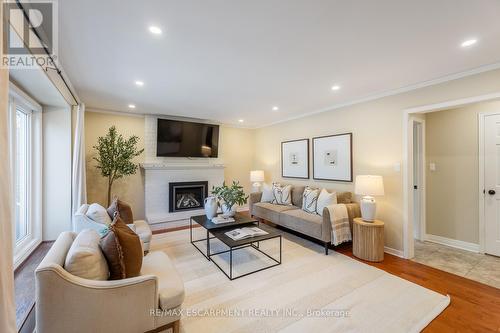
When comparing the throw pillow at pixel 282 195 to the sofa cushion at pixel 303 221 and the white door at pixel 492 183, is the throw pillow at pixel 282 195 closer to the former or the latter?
the sofa cushion at pixel 303 221

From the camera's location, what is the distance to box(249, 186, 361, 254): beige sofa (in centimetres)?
329

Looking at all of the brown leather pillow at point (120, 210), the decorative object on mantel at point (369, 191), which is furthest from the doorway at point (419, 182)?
the brown leather pillow at point (120, 210)

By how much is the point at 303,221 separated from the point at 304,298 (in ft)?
4.94

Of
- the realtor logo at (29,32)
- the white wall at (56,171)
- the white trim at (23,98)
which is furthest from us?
the white wall at (56,171)

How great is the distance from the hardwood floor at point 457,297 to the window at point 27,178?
15.5ft

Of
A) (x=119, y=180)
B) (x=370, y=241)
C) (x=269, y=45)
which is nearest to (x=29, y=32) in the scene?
(x=269, y=45)

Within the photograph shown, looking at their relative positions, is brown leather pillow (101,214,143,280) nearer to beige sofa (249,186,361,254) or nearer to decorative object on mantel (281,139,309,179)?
beige sofa (249,186,361,254)

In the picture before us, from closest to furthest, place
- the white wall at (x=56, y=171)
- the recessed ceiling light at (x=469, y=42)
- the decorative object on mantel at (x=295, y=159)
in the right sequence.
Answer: the recessed ceiling light at (x=469, y=42) < the white wall at (x=56, y=171) < the decorative object on mantel at (x=295, y=159)

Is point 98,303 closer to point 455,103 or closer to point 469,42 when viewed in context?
point 469,42

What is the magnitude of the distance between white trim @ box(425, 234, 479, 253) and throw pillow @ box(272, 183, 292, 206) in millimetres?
2490

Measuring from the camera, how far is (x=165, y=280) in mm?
1796

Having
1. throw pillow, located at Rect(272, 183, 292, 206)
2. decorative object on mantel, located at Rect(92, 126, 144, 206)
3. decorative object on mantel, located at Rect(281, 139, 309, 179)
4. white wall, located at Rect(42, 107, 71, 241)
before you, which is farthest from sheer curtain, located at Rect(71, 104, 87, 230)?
decorative object on mantel, located at Rect(281, 139, 309, 179)

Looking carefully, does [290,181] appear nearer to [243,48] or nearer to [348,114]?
[348,114]

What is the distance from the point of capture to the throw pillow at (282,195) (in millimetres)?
4738
